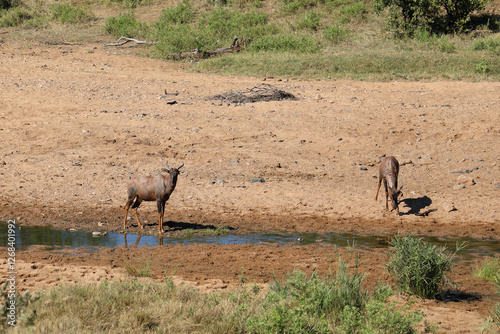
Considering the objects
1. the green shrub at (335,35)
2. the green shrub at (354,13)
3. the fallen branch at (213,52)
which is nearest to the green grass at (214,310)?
the fallen branch at (213,52)

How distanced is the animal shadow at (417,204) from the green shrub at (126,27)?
55.2 ft

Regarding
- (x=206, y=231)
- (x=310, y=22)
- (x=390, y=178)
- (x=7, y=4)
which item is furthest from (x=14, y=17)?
(x=390, y=178)

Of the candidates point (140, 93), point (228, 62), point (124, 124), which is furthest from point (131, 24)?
point (124, 124)

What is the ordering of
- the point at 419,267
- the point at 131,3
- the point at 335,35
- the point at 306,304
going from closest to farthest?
1. the point at 306,304
2. the point at 419,267
3. the point at 335,35
4. the point at 131,3

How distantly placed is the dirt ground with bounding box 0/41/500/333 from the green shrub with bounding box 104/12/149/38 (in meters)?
5.93

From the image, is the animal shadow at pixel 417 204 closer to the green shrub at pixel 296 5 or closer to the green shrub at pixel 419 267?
the green shrub at pixel 419 267

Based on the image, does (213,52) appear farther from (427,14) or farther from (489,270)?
(489,270)

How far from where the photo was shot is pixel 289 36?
22781mm

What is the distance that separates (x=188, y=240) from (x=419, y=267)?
13.1 feet

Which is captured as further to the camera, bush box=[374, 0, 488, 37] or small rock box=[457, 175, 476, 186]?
bush box=[374, 0, 488, 37]

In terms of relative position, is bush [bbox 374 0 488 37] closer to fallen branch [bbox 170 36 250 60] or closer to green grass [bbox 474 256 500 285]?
fallen branch [bbox 170 36 250 60]

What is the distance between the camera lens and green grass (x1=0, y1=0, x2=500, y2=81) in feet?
63.8

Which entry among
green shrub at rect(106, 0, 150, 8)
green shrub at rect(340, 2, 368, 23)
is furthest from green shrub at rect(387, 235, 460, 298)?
green shrub at rect(106, 0, 150, 8)

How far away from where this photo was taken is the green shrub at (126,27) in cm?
2555
